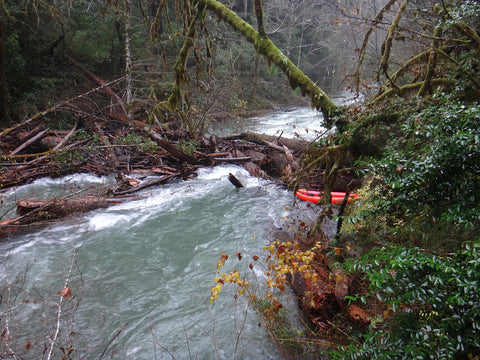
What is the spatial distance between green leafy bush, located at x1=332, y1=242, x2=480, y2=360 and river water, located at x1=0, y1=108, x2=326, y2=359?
175 centimetres

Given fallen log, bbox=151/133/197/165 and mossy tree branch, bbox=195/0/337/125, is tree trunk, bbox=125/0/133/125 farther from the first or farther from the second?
mossy tree branch, bbox=195/0/337/125

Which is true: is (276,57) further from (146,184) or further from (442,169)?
(146,184)

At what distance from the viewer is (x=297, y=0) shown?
23.5 meters

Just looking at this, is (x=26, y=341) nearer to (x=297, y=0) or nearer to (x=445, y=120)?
(x=445, y=120)

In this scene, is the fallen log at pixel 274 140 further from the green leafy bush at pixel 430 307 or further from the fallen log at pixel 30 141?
the green leafy bush at pixel 430 307

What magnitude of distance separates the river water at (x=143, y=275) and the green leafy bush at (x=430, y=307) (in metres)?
1.75

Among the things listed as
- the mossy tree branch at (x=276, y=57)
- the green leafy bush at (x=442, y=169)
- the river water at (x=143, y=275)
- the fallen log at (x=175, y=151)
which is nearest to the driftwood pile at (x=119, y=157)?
the fallen log at (x=175, y=151)

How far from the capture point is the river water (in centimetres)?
350

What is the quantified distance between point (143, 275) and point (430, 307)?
13.4ft

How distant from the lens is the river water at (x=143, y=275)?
11.5 feet

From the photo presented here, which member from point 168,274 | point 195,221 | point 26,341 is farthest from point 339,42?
point 26,341

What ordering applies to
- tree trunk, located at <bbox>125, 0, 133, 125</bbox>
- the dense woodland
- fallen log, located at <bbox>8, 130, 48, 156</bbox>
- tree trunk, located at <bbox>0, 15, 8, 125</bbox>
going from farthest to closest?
tree trunk, located at <bbox>0, 15, 8, 125</bbox>
tree trunk, located at <bbox>125, 0, 133, 125</bbox>
fallen log, located at <bbox>8, 130, 48, 156</bbox>
the dense woodland

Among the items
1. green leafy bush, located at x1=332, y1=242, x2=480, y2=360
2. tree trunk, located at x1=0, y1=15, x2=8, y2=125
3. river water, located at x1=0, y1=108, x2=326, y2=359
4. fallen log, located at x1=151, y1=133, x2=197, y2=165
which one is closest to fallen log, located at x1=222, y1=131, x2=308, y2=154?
river water, located at x1=0, y1=108, x2=326, y2=359

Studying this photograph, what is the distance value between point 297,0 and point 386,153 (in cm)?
2550
